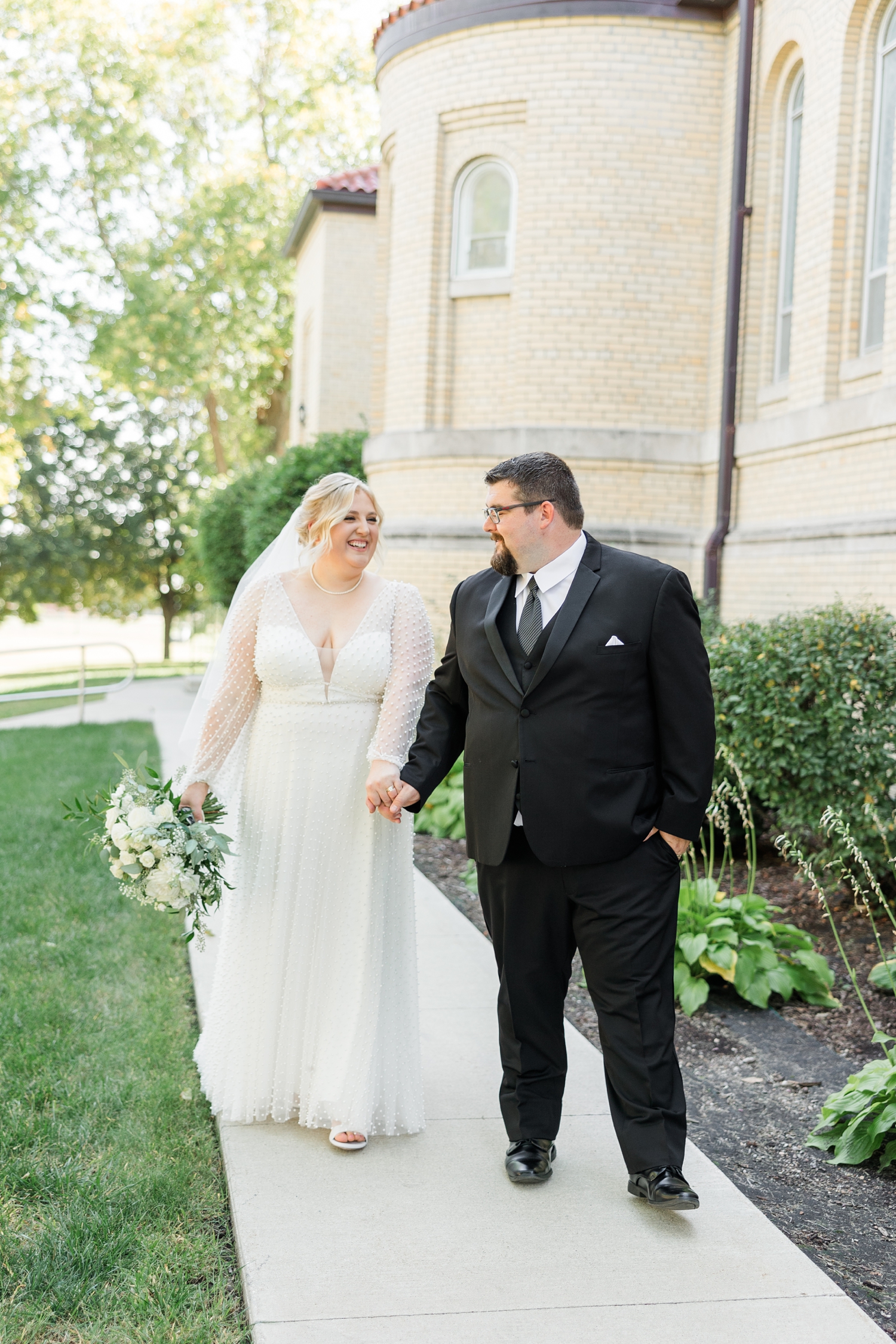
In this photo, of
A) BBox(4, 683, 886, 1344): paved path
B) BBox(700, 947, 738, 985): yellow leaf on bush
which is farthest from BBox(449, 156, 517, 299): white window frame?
BBox(4, 683, 886, 1344): paved path

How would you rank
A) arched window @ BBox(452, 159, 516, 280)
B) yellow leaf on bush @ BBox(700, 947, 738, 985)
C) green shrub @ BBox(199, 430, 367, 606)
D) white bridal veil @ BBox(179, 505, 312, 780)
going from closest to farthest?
white bridal veil @ BBox(179, 505, 312, 780) → yellow leaf on bush @ BBox(700, 947, 738, 985) → arched window @ BBox(452, 159, 516, 280) → green shrub @ BBox(199, 430, 367, 606)

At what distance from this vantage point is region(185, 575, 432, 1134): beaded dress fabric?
14.0ft

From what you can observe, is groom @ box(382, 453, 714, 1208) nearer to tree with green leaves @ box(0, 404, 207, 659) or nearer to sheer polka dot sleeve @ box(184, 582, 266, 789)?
sheer polka dot sleeve @ box(184, 582, 266, 789)

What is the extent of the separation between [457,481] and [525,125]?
3.72 meters

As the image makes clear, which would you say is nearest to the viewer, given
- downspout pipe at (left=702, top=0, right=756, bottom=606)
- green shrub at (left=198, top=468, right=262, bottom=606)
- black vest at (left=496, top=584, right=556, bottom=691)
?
black vest at (left=496, top=584, right=556, bottom=691)

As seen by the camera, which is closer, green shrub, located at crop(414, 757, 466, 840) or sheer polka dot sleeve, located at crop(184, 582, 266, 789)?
sheer polka dot sleeve, located at crop(184, 582, 266, 789)

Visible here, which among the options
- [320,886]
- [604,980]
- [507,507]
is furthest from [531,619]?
[320,886]

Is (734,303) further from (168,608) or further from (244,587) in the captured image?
(168,608)

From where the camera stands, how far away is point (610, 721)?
12.0 ft

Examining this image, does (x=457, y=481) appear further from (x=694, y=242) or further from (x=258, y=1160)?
(x=258, y=1160)

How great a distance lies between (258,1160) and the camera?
159 inches

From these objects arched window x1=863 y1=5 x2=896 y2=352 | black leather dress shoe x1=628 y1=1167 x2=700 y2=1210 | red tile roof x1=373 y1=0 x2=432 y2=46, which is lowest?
black leather dress shoe x1=628 y1=1167 x2=700 y2=1210

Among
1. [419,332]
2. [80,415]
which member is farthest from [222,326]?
[419,332]

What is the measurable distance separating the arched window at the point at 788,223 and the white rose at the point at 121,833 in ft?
30.1
